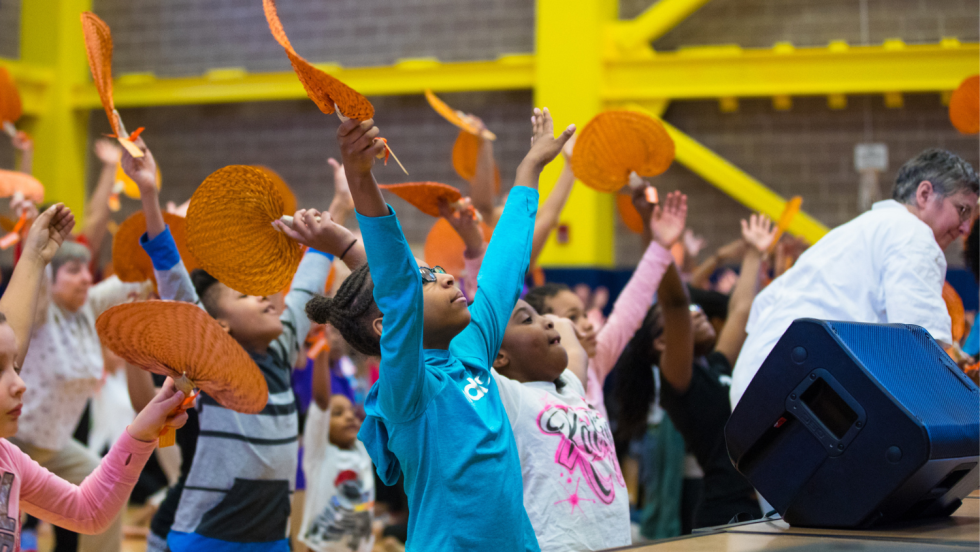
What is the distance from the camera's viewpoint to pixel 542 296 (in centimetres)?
265

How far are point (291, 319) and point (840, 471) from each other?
4.98ft

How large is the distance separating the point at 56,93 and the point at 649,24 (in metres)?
5.71

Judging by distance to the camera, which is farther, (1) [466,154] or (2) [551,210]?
(1) [466,154]

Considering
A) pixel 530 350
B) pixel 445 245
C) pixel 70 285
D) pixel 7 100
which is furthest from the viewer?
pixel 7 100

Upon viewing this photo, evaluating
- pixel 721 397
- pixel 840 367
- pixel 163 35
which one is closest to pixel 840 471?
pixel 840 367

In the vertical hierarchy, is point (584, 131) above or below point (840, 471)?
above

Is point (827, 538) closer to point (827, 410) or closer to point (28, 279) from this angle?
point (827, 410)

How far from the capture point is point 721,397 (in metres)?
2.90

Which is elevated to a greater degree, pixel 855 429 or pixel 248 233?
pixel 248 233

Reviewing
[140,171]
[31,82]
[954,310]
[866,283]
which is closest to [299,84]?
[31,82]

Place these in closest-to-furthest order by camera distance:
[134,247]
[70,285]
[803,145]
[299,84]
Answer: [134,247], [70,285], [803,145], [299,84]

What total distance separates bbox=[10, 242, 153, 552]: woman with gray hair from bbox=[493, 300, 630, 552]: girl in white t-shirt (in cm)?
174

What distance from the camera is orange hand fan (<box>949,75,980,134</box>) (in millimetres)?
3008

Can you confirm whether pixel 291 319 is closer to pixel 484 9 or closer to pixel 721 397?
pixel 721 397
